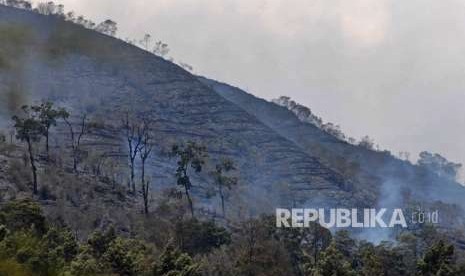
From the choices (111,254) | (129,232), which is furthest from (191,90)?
(111,254)

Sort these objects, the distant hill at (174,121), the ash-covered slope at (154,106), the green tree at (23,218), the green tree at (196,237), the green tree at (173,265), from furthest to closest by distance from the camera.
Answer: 1. the ash-covered slope at (154,106)
2. the distant hill at (174,121)
3. the green tree at (196,237)
4. the green tree at (23,218)
5. the green tree at (173,265)

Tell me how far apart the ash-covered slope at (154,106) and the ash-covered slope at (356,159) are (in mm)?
14799

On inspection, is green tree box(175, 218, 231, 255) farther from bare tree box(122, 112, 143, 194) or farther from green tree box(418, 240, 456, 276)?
green tree box(418, 240, 456, 276)

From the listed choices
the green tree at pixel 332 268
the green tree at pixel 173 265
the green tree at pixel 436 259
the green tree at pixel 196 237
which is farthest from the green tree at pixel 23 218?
the green tree at pixel 436 259

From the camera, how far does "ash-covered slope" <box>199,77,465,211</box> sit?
135250mm

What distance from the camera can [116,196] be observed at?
72562 mm

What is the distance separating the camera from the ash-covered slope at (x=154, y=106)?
10250cm

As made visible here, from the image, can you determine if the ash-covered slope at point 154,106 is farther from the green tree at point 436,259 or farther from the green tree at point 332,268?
the green tree at point 332,268

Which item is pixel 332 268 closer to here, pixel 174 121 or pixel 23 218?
pixel 23 218

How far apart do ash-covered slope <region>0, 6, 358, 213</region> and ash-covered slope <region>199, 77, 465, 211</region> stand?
48.6ft

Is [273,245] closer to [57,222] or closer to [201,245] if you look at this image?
[201,245]

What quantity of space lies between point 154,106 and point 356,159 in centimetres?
5129

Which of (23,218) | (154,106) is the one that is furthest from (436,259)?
(154,106)

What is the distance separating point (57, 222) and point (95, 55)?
83.8 metres
